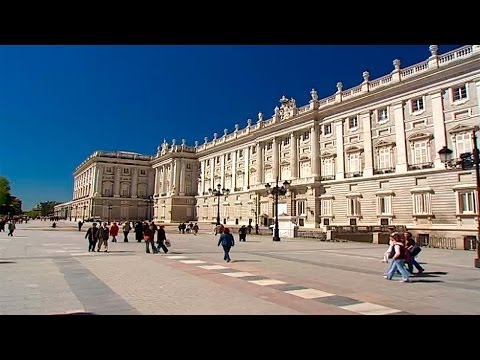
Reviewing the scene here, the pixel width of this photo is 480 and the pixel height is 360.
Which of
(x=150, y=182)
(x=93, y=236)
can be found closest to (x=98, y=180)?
(x=150, y=182)

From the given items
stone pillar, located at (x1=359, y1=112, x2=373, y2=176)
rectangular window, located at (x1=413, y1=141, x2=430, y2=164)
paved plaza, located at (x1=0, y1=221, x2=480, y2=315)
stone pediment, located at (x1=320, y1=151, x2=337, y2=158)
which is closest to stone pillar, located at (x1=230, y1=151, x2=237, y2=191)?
stone pediment, located at (x1=320, y1=151, x2=337, y2=158)

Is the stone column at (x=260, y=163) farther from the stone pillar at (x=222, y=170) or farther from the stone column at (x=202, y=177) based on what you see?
the stone column at (x=202, y=177)

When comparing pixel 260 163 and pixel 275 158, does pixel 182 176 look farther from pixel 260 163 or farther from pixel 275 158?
pixel 275 158

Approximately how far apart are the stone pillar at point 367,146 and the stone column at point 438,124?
297 inches

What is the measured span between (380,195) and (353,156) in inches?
257

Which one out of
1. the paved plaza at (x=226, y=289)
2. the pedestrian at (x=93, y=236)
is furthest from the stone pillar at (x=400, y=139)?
the pedestrian at (x=93, y=236)

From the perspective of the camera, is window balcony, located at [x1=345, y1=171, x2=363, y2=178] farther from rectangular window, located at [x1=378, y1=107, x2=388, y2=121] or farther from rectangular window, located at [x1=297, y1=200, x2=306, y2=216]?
rectangular window, located at [x1=297, y1=200, x2=306, y2=216]

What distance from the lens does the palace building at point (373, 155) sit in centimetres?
3117

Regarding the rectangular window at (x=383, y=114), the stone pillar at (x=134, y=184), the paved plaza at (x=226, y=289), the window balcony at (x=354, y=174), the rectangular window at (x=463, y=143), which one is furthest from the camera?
the stone pillar at (x=134, y=184)
